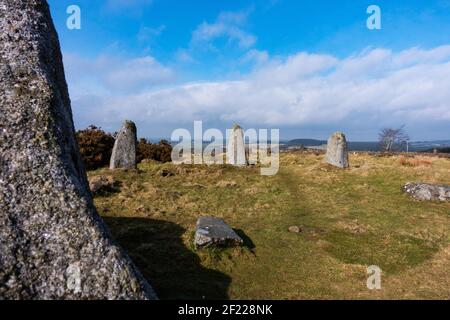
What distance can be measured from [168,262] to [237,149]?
67.6 feet

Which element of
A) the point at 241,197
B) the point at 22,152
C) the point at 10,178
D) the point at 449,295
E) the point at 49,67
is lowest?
the point at 449,295

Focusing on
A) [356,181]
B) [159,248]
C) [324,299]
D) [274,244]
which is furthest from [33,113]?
[356,181]

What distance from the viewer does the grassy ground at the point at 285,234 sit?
10898 millimetres

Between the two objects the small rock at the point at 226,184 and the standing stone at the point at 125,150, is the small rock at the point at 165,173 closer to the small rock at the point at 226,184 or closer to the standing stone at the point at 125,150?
the standing stone at the point at 125,150

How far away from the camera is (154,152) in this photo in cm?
3641

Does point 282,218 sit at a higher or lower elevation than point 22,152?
lower

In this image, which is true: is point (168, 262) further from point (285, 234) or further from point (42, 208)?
point (42, 208)

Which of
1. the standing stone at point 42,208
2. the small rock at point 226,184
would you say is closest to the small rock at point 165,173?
the small rock at point 226,184

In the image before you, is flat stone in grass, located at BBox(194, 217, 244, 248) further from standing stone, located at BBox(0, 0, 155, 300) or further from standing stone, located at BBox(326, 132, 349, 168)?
standing stone, located at BBox(326, 132, 349, 168)

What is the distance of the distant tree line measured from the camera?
29.7 m
